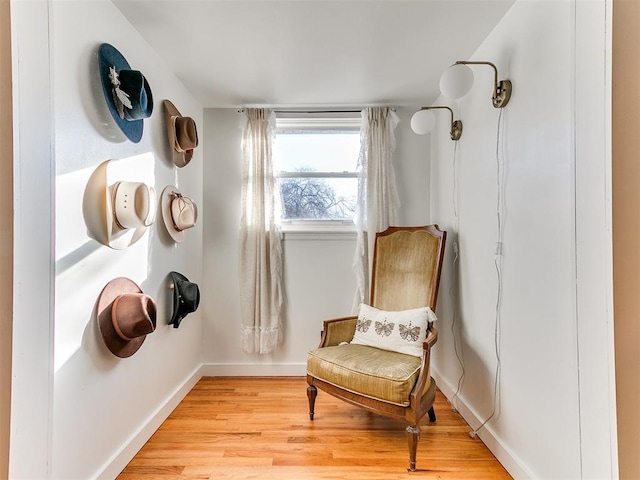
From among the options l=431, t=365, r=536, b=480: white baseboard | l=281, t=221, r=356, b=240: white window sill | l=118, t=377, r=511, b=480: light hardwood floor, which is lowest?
l=118, t=377, r=511, b=480: light hardwood floor

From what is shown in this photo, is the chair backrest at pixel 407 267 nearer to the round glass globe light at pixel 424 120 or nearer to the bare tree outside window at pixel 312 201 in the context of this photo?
the bare tree outside window at pixel 312 201

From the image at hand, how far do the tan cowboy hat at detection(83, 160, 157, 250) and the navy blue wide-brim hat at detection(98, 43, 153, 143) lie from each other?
0.26m

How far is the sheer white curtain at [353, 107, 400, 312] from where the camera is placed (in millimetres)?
2566

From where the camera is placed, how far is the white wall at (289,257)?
2672 mm

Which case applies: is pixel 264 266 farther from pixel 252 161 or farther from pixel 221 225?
pixel 252 161

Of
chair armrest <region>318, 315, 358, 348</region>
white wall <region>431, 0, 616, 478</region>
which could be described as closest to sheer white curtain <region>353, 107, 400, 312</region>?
chair armrest <region>318, 315, 358, 348</region>

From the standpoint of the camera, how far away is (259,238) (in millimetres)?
2574

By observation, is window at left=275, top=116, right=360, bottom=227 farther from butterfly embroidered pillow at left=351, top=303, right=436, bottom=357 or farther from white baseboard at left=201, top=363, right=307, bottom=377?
white baseboard at left=201, top=363, right=307, bottom=377

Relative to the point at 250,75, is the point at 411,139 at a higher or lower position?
lower

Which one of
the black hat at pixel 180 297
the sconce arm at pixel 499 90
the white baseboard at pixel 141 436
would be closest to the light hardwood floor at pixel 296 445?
the white baseboard at pixel 141 436

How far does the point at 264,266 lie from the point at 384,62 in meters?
1.70

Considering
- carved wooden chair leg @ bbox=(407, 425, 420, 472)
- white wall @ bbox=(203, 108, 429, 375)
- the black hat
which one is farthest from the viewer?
white wall @ bbox=(203, 108, 429, 375)

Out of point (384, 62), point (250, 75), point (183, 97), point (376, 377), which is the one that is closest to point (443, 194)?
point (384, 62)

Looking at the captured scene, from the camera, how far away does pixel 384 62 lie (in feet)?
6.45
